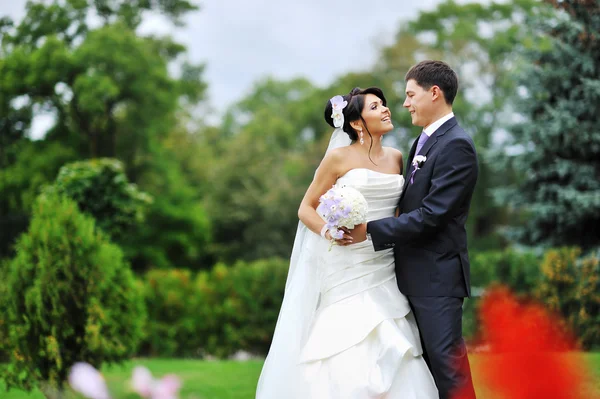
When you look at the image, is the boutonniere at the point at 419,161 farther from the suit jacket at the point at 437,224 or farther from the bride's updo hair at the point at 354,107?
the bride's updo hair at the point at 354,107

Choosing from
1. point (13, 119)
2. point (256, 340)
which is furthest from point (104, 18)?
point (256, 340)

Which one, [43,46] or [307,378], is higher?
[43,46]

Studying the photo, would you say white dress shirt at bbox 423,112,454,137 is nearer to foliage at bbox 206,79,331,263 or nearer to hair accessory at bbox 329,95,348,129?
hair accessory at bbox 329,95,348,129

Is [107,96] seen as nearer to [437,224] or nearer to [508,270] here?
[508,270]

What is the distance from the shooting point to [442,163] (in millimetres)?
3893

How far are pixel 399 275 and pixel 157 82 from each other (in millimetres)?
21765

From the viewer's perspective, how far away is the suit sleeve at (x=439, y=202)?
380 centimetres

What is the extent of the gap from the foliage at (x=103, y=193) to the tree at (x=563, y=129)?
8.50m

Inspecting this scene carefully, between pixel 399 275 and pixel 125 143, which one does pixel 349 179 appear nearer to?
pixel 399 275

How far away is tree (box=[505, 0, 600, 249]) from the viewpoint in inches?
512

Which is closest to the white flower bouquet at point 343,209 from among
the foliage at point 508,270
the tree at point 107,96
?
the foliage at point 508,270

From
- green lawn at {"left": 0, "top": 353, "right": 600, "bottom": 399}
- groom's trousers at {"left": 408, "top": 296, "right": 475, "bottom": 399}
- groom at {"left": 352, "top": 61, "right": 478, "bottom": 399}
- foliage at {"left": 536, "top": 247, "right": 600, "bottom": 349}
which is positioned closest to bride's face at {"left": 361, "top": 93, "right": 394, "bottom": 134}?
groom at {"left": 352, "top": 61, "right": 478, "bottom": 399}

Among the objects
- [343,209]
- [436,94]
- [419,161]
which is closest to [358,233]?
[343,209]

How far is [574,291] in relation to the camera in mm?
10859
